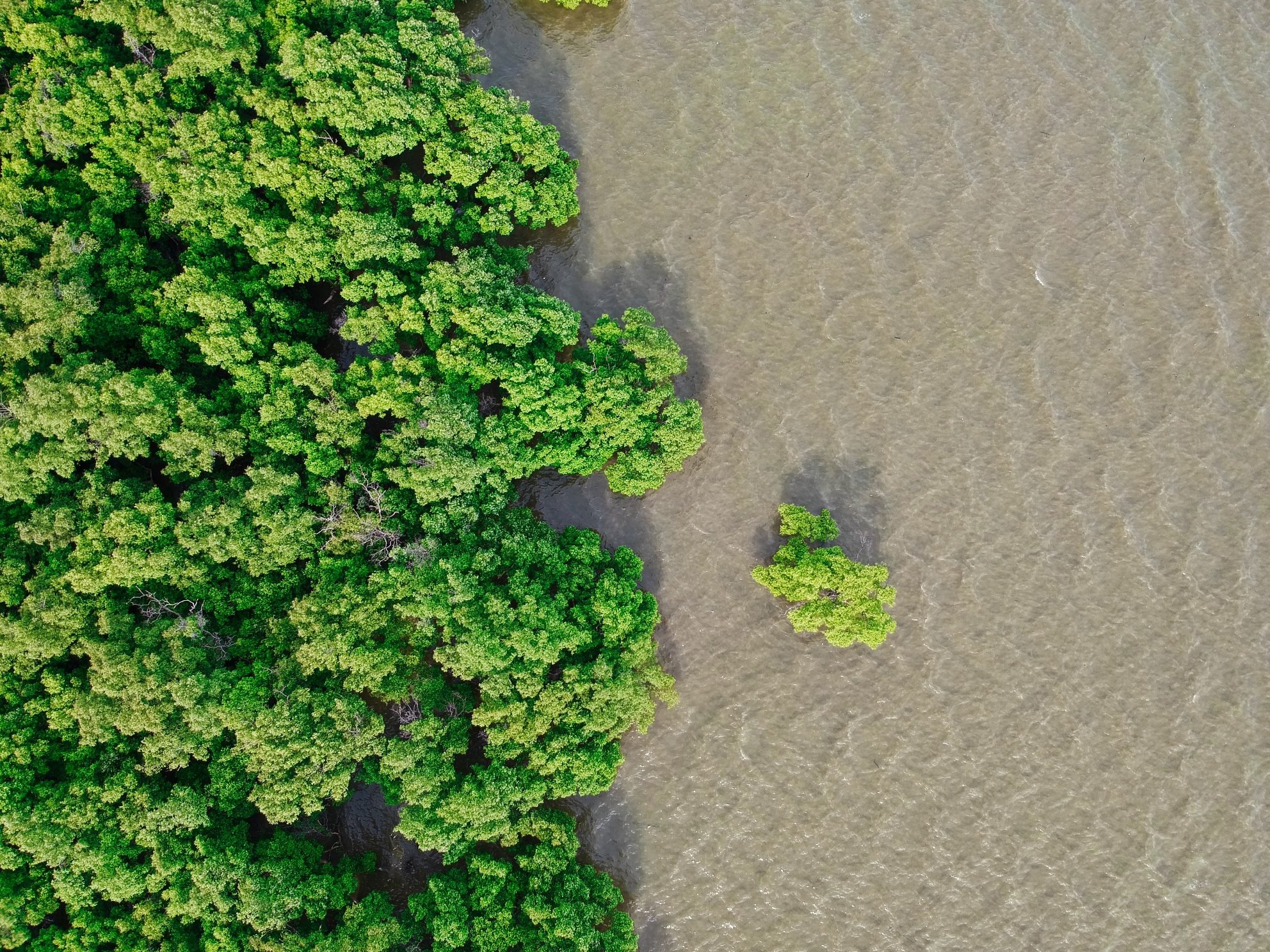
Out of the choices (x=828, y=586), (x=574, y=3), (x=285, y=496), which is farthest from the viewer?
(x=574, y=3)

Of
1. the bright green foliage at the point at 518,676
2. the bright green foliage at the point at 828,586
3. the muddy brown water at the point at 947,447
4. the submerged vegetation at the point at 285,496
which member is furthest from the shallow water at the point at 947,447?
the submerged vegetation at the point at 285,496

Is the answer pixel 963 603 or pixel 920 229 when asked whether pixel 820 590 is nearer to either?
pixel 963 603

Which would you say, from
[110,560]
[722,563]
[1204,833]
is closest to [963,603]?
[722,563]

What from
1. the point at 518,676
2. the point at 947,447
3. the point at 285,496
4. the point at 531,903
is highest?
the point at 285,496

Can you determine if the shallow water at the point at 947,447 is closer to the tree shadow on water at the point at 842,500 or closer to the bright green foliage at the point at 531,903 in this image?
the tree shadow on water at the point at 842,500

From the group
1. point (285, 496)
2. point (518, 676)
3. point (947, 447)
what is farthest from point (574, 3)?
point (518, 676)

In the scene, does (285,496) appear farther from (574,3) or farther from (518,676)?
(574,3)

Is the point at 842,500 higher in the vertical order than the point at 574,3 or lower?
lower
